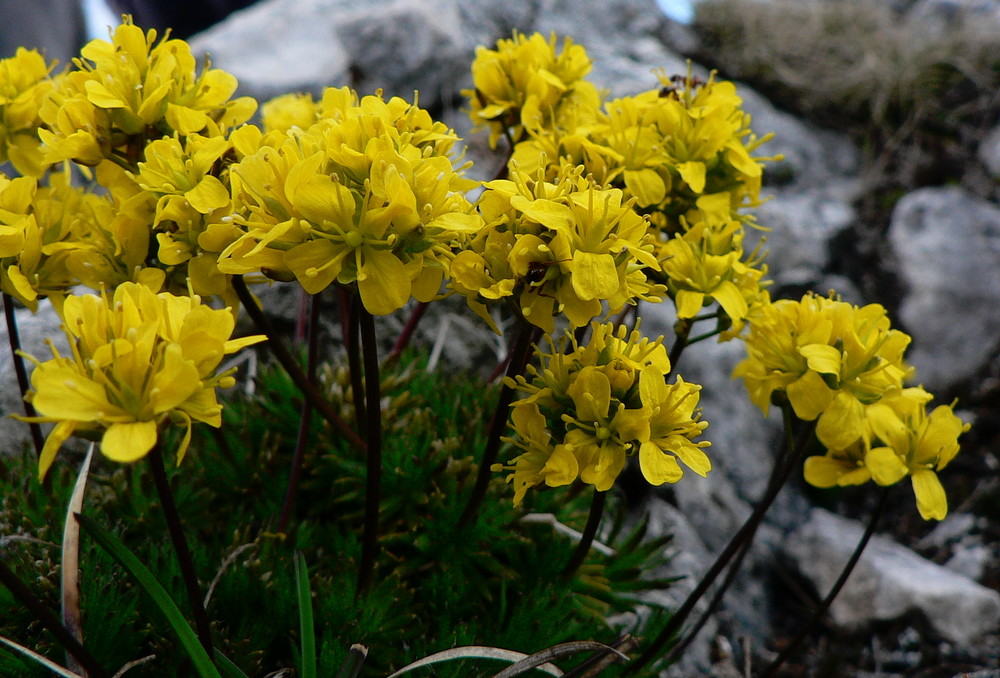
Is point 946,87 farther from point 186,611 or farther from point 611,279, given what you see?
point 186,611

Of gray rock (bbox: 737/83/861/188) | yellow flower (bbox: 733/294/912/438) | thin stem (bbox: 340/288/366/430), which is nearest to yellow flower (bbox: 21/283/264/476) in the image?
thin stem (bbox: 340/288/366/430)

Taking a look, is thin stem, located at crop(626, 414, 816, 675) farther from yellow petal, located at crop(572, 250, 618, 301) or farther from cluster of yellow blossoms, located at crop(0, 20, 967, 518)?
yellow petal, located at crop(572, 250, 618, 301)

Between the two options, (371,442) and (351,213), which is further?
(371,442)

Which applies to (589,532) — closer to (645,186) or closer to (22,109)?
(645,186)

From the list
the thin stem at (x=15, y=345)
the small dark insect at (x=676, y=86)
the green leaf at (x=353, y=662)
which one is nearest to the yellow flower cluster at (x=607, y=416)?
the green leaf at (x=353, y=662)

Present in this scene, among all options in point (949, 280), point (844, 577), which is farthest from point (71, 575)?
point (949, 280)

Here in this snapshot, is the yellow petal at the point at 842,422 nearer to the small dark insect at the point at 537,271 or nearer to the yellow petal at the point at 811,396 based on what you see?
the yellow petal at the point at 811,396
